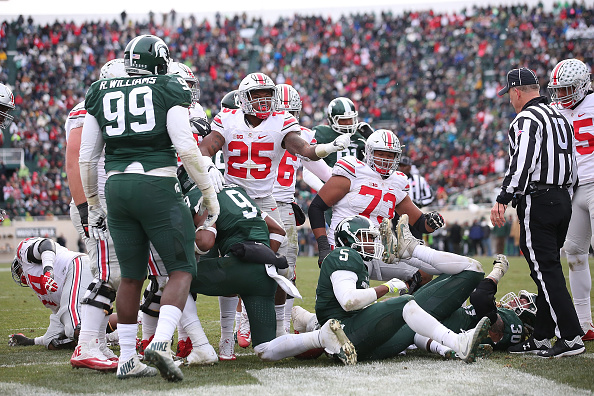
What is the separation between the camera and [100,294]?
448 centimetres

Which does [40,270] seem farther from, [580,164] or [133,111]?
[580,164]

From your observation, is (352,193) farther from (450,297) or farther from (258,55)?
(258,55)

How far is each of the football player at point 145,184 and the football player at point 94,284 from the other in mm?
391

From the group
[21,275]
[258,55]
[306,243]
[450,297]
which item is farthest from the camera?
[258,55]

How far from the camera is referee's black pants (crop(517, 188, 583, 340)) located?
4.76 metres

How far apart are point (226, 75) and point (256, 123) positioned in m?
22.8

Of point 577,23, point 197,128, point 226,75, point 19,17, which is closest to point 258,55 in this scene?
point 226,75

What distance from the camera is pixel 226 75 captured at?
27.8 m

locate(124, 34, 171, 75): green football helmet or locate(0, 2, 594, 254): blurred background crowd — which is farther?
locate(0, 2, 594, 254): blurred background crowd

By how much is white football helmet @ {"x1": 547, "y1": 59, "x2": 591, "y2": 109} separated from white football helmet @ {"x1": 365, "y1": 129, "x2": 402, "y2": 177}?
1253mm

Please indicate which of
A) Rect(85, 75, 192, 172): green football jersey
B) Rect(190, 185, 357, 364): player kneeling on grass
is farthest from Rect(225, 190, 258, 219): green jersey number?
Rect(85, 75, 192, 172): green football jersey

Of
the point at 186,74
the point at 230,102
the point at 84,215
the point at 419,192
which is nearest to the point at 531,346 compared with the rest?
the point at 84,215

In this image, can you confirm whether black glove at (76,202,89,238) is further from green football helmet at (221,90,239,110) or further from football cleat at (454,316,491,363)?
football cleat at (454,316,491,363)

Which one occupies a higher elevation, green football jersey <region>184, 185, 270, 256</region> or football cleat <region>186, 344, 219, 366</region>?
green football jersey <region>184, 185, 270, 256</region>
